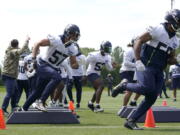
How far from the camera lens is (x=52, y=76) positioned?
1012cm

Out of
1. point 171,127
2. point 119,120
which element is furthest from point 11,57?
point 171,127

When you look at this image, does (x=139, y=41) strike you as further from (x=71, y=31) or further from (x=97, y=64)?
(x=97, y=64)

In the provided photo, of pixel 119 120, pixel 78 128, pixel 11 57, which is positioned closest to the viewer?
pixel 78 128

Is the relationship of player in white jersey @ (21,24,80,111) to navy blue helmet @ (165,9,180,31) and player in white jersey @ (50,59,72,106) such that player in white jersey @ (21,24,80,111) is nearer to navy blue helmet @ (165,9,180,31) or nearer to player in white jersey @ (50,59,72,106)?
navy blue helmet @ (165,9,180,31)

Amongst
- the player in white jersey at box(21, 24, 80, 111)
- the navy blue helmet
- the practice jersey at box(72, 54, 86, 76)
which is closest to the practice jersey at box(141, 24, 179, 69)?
the navy blue helmet

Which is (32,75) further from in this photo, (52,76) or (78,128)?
(78,128)

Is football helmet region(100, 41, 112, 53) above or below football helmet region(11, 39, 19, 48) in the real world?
below

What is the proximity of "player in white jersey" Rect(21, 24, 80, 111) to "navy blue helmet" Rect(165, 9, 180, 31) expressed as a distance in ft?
6.54

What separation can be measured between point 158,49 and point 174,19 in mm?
559

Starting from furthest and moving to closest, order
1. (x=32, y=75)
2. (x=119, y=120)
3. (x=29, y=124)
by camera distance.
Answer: (x=32, y=75) → (x=119, y=120) → (x=29, y=124)

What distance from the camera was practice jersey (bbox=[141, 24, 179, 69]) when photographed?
28.7ft

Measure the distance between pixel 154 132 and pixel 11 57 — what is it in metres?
4.75

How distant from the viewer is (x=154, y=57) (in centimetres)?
881

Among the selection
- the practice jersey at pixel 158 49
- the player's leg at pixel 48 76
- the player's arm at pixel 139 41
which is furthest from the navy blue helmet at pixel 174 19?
the player's leg at pixel 48 76
